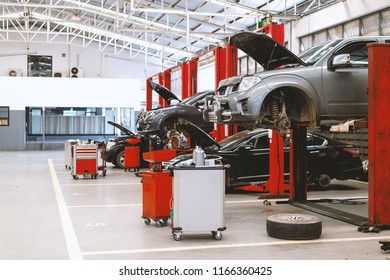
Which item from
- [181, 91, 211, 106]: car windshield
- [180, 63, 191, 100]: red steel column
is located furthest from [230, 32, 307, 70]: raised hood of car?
[180, 63, 191, 100]: red steel column

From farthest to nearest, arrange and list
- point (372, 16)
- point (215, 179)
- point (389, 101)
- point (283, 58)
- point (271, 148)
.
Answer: point (372, 16) < point (271, 148) < point (283, 58) < point (389, 101) < point (215, 179)

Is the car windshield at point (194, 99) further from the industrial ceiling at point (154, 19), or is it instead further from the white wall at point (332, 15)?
the white wall at point (332, 15)

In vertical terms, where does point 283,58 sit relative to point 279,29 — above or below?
below

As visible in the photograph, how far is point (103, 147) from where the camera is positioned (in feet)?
43.5

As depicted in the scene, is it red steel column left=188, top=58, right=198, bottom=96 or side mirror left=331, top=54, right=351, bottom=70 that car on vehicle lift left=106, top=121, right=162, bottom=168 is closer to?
red steel column left=188, top=58, right=198, bottom=96

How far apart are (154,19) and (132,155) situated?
10.8 meters

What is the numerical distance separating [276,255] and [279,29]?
Result: 490 cm

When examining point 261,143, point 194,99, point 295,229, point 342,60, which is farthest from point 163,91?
point 295,229

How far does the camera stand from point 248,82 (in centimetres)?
682

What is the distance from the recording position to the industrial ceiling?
16625 millimetres

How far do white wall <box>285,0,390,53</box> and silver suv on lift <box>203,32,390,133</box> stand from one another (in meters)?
4.92
